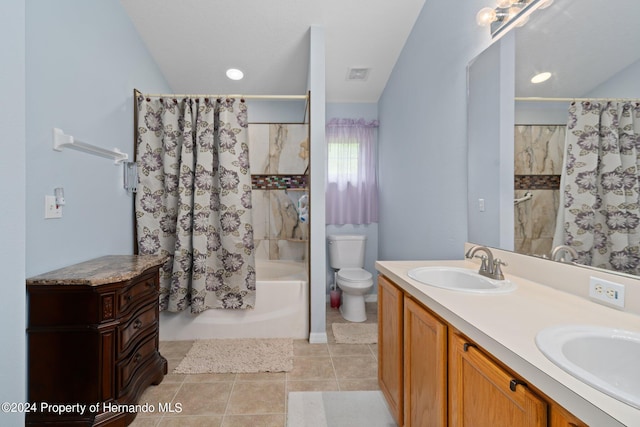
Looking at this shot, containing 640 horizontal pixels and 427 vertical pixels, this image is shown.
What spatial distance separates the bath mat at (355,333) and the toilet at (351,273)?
0.41 ft

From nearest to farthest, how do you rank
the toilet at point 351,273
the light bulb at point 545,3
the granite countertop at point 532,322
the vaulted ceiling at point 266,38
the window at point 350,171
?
1. the granite countertop at point 532,322
2. the light bulb at point 545,3
3. the vaulted ceiling at point 266,38
4. the toilet at point 351,273
5. the window at point 350,171

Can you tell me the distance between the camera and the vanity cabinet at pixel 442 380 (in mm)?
609

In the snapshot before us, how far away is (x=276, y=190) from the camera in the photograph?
3299 millimetres

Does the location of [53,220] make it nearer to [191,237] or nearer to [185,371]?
[191,237]

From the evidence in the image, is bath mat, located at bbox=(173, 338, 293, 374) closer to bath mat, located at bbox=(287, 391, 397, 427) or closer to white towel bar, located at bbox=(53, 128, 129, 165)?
bath mat, located at bbox=(287, 391, 397, 427)

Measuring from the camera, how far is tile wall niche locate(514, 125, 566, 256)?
3.67 feet

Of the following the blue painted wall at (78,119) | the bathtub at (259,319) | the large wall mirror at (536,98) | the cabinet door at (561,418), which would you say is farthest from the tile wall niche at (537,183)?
the blue painted wall at (78,119)

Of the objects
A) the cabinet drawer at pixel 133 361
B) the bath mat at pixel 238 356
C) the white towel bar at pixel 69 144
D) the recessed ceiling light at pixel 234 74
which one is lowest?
the bath mat at pixel 238 356

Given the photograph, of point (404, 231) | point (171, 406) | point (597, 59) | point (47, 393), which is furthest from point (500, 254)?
point (47, 393)

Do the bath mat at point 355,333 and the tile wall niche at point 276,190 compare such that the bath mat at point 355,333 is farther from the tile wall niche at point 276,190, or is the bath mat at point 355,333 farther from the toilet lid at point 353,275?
the tile wall niche at point 276,190

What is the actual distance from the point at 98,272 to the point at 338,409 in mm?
1494

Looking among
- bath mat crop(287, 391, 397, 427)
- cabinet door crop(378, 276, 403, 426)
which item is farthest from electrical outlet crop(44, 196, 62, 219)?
cabinet door crop(378, 276, 403, 426)

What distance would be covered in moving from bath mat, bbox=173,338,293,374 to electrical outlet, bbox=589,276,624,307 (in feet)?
5.70

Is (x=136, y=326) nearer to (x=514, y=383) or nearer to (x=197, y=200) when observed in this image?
(x=197, y=200)
